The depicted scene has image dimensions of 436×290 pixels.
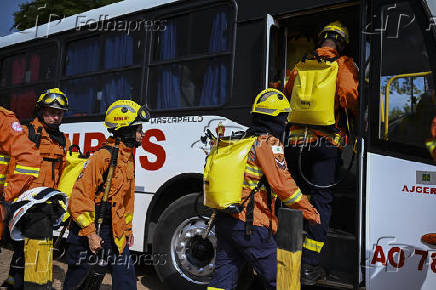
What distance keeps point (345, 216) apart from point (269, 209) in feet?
6.21

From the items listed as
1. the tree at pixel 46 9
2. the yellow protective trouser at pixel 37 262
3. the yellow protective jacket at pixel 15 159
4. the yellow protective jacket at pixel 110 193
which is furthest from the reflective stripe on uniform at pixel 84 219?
the tree at pixel 46 9

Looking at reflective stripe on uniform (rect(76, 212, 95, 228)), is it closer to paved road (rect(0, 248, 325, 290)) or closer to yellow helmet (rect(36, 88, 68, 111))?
yellow helmet (rect(36, 88, 68, 111))

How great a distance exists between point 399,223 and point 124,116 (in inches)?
87.1

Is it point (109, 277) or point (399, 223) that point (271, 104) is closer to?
point (399, 223)

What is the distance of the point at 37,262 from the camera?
8.52 ft

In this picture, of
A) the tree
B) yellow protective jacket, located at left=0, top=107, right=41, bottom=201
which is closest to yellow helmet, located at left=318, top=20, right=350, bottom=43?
yellow protective jacket, located at left=0, top=107, right=41, bottom=201

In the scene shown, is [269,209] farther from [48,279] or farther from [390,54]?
[390,54]

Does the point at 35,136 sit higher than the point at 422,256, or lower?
higher

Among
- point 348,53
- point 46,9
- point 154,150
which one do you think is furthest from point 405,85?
point 46,9

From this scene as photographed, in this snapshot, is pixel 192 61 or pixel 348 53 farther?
pixel 348 53

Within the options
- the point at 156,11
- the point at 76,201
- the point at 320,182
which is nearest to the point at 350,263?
the point at 320,182

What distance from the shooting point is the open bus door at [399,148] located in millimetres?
3301

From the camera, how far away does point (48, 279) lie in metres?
2.69

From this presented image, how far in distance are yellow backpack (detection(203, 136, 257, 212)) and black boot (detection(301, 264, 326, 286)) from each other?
1.21 m
